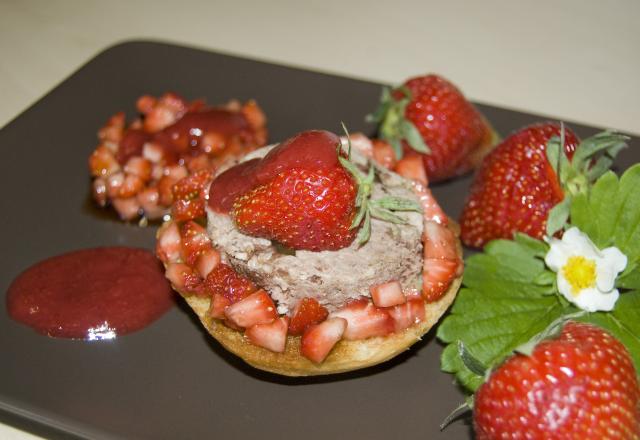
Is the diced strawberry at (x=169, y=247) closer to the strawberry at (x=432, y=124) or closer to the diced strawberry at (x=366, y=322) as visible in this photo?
the diced strawberry at (x=366, y=322)

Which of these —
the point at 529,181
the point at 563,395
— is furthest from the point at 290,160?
the point at 563,395

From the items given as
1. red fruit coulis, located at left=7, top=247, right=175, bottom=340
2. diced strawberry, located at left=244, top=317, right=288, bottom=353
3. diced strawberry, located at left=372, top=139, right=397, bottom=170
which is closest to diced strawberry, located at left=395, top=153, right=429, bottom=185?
diced strawberry, located at left=372, top=139, right=397, bottom=170

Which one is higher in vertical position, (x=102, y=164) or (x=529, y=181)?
(x=529, y=181)

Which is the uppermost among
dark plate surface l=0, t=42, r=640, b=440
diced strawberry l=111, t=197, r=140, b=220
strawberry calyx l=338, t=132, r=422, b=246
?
strawberry calyx l=338, t=132, r=422, b=246

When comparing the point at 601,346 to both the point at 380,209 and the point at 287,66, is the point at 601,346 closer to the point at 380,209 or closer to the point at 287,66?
the point at 380,209

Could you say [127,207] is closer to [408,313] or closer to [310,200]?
[310,200]

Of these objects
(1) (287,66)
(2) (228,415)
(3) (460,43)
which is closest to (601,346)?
(2) (228,415)

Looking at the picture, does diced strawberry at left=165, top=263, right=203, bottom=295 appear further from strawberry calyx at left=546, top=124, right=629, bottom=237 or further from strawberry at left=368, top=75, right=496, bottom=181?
strawberry calyx at left=546, top=124, right=629, bottom=237
